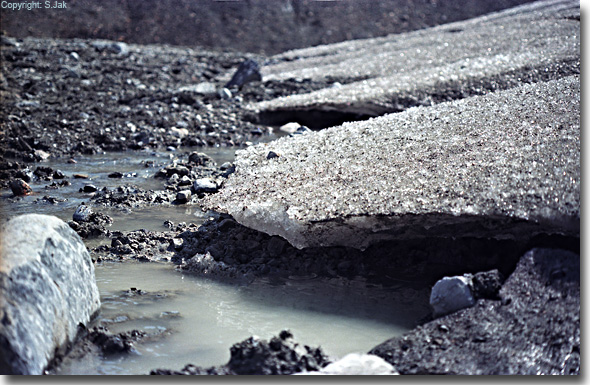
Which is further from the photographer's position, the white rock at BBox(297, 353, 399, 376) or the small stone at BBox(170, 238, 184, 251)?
the small stone at BBox(170, 238, 184, 251)

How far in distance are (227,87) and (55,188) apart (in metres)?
4.40

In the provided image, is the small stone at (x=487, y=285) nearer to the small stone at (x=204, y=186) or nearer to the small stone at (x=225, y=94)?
the small stone at (x=204, y=186)

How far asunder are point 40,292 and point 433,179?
197cm

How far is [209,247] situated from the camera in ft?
11.5

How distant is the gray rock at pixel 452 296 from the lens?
8.34 feet

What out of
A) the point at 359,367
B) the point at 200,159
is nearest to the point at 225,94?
the point at 200,159

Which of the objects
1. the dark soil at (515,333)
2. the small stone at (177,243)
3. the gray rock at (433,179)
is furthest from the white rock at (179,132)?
the dark soil at (515,333)

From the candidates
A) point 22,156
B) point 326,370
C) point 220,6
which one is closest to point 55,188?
point 22,156

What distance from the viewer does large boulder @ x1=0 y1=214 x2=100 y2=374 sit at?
2039 mm

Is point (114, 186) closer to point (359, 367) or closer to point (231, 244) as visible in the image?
point (231, 244)

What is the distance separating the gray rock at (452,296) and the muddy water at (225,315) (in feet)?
0.56

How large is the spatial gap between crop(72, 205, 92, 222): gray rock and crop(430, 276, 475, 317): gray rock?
245cm

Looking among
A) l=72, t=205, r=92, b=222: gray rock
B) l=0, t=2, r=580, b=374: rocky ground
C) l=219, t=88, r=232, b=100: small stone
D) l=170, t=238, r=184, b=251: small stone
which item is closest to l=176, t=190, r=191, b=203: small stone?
l=0, t=2, r=580, b=374: rocky ground

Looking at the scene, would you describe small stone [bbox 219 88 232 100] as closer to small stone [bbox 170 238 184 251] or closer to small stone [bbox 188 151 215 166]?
small stone [bbox 188 151 215 166]
